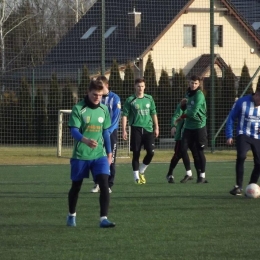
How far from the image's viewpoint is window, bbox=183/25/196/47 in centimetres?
3544

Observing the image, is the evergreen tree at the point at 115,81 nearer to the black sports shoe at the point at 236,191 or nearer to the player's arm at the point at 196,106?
the player's arm at the point at 196,106

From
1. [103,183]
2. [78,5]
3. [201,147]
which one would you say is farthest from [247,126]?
[78,5]

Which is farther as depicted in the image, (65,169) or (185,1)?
(185,1)

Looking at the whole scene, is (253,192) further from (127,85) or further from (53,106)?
(53,106)

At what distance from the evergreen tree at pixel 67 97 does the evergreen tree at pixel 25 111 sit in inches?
47.7

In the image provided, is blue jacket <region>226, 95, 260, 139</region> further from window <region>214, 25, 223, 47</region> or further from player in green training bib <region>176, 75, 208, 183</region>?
window <region>214, 25, 223, 47</region>

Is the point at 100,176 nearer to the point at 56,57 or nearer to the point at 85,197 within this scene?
the point at 85,197

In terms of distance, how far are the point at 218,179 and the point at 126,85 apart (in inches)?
474

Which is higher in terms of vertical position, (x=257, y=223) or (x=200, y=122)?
(x=200, y=122)

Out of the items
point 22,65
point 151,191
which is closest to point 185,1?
point 22,65

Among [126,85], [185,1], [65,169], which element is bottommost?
[65,169]

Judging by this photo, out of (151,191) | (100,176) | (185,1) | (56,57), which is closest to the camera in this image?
(100,176)

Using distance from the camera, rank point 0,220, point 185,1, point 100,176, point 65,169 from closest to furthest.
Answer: point 100,176 → point 0,220 → point 65,169 → point 185,1

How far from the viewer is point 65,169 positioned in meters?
20.7
